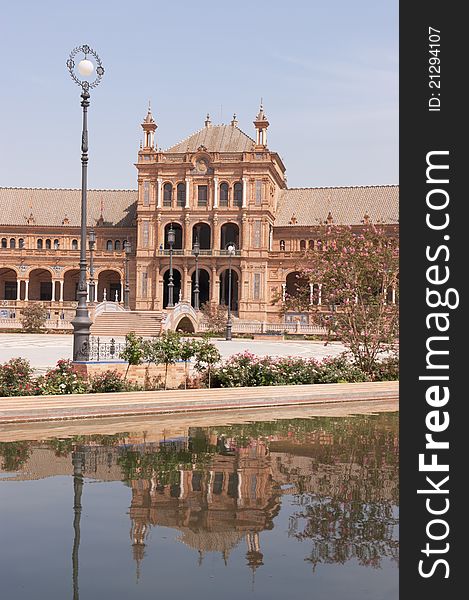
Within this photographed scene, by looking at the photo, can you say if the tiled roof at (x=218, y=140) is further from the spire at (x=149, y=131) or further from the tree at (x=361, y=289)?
the tree at (x=361, y=289)

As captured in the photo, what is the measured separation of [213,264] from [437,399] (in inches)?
2799

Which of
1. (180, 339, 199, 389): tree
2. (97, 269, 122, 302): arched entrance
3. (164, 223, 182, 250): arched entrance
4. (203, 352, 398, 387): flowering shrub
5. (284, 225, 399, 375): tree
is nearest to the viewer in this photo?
(180, 339, 199, 389): tree

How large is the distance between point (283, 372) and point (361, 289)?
4.06m

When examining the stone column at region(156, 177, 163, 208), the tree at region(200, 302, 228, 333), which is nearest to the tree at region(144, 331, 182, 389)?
the tree at region(200, 302, 228, 333)

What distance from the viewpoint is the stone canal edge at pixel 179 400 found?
14711mm

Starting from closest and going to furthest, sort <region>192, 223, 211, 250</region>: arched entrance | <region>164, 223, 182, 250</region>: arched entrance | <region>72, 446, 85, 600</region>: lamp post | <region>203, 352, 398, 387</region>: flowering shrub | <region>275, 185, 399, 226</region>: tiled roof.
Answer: <region>72, 446, 85, 600</region>: lamp post, <region>203, 352, 398, 387</region>: flowering shrub, <region>164, 223, 182, 250</region>: arched entrance, <region>192, 223, 211, 250</region>: arched entrance, <region>275, 185, 399, 226</region>: tiled roof

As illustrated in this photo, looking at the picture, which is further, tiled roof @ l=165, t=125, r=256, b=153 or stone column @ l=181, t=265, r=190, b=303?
tiled roof @ l=165, t=125, r=256, b=153

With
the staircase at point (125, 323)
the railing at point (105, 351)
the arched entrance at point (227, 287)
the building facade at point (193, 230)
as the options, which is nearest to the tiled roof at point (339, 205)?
the building facade at point (193, 230)

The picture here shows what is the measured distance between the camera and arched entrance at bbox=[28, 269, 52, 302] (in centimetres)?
8500

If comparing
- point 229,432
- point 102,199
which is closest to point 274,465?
point 229,432

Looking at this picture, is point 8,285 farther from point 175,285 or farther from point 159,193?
point 159,193

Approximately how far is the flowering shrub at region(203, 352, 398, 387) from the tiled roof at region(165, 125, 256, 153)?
59.5m

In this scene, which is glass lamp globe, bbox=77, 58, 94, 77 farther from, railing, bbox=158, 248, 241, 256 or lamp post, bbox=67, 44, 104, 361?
railing, bbox=158, 248, 241, 256

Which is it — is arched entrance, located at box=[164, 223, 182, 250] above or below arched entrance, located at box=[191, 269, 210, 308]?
above
